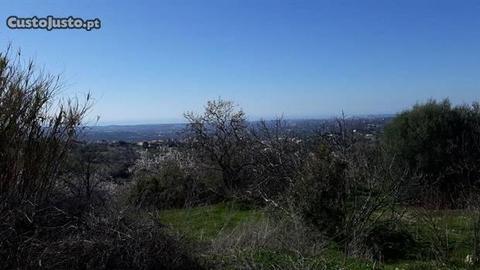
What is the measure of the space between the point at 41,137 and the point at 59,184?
129 centimetres

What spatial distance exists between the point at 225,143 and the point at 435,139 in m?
7.93

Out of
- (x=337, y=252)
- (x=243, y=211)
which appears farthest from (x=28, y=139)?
(x=243, y=211)

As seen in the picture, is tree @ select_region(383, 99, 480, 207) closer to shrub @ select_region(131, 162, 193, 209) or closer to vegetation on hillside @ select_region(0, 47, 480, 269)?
vegetation on hillside @ select_region(0, 47, 480, 269)

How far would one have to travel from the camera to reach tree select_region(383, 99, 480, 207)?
19766 millimetres

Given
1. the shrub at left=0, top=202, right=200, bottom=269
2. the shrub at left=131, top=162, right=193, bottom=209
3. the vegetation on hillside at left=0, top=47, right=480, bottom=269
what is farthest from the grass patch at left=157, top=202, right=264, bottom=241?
the shrub at left=0, top=202, right=200, bottom=269

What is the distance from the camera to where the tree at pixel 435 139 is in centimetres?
1977

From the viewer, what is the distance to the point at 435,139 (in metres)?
20.9

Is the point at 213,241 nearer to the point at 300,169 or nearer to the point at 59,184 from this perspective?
the point at 59,184

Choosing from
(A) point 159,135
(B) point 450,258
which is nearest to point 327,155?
(B) point 450,258

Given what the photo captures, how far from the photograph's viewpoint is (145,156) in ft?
80.4

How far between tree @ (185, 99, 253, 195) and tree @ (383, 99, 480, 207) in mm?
5383

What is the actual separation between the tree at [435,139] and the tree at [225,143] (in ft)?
17.7

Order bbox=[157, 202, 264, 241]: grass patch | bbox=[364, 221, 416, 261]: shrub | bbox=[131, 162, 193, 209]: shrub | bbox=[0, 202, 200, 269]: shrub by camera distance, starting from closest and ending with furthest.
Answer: bbox=[0, 202, 200, 269]: shrub
bbox=[364, 221, 416, 261]: shrub
bbox=[157, 202, 264, 241]: grass patch
bbox=[131, 162, 193, 209]: shrub

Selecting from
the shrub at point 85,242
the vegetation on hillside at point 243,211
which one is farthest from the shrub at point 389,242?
the shrub at point 85,242
